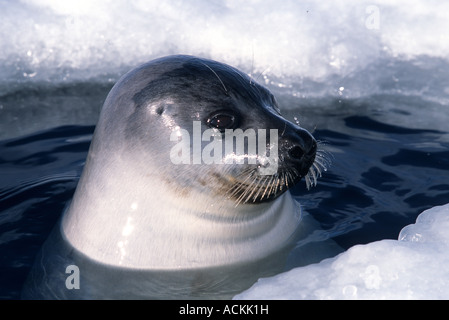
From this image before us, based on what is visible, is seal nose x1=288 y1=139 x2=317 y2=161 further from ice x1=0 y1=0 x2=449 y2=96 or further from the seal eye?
ice x1=0 y1=0 x2=449 y2=96

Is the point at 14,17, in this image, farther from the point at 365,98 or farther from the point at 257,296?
the point at 257,296

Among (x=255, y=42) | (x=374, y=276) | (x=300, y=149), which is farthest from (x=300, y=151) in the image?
(x=255, y=42)

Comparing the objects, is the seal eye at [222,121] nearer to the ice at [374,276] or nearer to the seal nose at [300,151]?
the seal nose at [300,151]

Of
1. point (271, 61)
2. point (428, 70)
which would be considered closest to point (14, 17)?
point (271, 61)

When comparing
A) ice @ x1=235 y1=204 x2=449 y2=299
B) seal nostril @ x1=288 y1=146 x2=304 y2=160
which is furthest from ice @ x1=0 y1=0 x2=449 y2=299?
ice @ x1=235 y1=204 x2=449 y2=299

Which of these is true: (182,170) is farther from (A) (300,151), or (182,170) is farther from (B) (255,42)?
(B) (255,42)

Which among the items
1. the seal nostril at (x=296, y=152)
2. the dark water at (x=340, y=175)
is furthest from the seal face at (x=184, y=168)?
the dark water at (x=340, y=175)

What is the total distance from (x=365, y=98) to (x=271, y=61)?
0.80m

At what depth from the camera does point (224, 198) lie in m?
2.94

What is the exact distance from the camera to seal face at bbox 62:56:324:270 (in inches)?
114

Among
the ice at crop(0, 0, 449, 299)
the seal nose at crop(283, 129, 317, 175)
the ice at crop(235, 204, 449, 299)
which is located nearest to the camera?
the ice at crop(235, 204, 449, 299)

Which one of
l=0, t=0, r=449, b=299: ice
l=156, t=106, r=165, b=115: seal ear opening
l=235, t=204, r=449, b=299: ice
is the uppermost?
l=0, t=0, r=449, b=299: ice

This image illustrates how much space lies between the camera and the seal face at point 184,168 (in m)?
2.89

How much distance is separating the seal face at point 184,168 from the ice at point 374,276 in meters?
0.35
